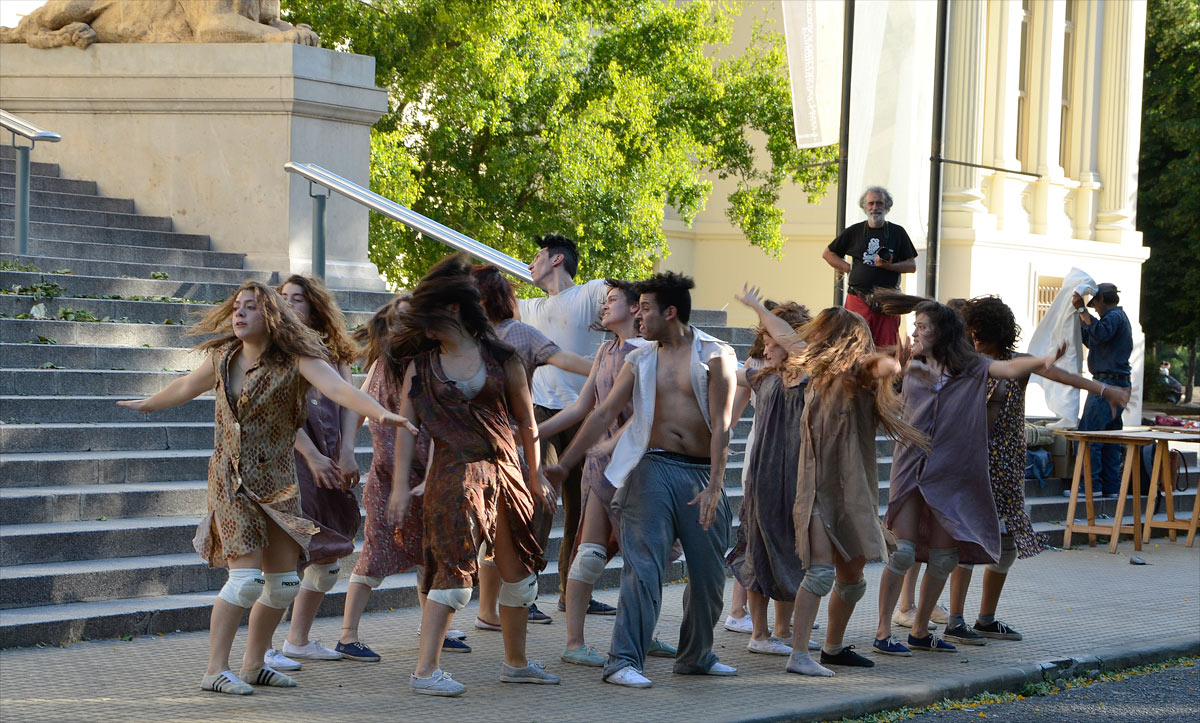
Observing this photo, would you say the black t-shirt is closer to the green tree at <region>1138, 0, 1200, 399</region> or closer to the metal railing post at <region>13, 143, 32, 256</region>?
the metal railing post at <region>13, 143, 32, 256</region>

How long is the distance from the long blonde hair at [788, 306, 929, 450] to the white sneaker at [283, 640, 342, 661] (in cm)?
247

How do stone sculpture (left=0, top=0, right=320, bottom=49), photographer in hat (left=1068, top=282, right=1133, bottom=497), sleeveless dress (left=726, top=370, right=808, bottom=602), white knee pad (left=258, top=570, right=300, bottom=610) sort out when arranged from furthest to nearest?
photographer in hat (left=1068, top=282, right=1133, bottom=497), stone sculpture (left=0, top=0, right=320, bottom=49), sleeveless dress (left=726, top=370, right=808, bottom=602), white knee pad (left=258, top=570, right=300, bottom=610)

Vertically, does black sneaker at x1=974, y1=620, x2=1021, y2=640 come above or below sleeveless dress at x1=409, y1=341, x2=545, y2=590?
below

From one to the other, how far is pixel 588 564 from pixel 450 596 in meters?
0.95

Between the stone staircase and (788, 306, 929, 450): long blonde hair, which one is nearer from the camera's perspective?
(788, 306, 929, 450): long blonde hair

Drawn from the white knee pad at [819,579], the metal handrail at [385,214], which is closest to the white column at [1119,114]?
the metal handrail at [385,214]

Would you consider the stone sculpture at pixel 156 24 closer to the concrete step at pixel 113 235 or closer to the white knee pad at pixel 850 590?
the concrete step at pixel 113 235

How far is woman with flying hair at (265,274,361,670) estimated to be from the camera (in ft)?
22.3

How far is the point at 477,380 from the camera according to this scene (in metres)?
6.20

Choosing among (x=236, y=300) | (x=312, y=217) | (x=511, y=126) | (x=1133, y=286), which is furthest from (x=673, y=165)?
A: (x=236, y=300)

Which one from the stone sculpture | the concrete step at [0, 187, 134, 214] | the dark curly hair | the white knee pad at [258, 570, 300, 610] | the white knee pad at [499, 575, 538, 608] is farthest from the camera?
the stone sculpture

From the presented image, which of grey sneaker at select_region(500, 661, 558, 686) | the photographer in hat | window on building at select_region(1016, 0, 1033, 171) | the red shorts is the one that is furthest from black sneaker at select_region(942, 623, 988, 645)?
window on building at select_region(1016, 0, 1033, 171)

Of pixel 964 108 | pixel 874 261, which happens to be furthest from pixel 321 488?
pixel 964 108

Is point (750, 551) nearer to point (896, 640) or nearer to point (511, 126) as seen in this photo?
point (896, 640)
